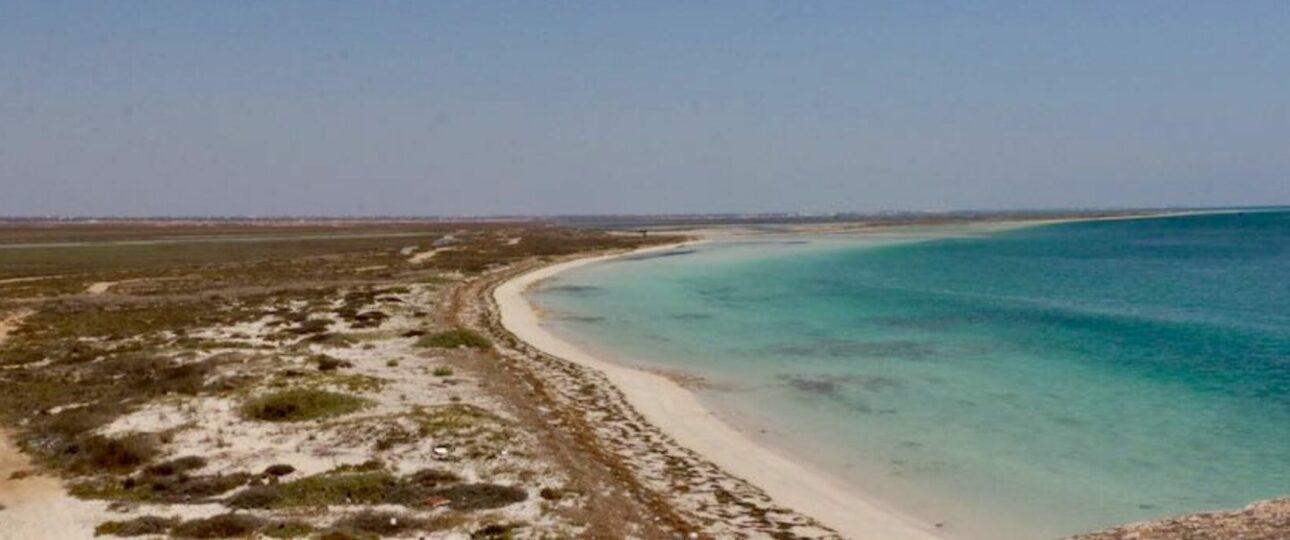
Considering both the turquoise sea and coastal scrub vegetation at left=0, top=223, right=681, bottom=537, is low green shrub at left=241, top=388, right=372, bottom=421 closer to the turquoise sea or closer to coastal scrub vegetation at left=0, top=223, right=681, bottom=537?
coastal scrub vegetation at left=0, top=223, right=681, bottom=537

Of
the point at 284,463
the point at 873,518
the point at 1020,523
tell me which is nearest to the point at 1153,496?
the point at 1020,523

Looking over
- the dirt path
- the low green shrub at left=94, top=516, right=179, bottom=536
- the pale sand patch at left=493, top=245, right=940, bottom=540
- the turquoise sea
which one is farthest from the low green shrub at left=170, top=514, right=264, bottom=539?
the turquoise sea

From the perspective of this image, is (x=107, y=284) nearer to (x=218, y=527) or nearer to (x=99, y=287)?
(x=99, y=287)

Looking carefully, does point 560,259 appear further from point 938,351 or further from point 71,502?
point 71,502

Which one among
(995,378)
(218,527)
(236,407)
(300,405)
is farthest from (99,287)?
(995,378)

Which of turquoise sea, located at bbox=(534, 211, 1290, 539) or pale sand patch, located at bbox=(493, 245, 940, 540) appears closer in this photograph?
pale sand patch, located at bbox=(493, 245, 940, 540)
